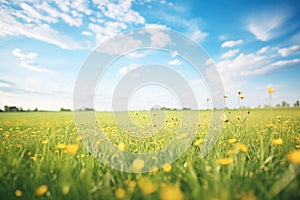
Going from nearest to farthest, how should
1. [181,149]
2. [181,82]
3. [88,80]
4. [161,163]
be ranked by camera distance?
[161,163] < [181,149] < [88,80] < [181,82]

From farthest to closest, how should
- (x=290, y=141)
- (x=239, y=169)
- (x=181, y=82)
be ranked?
(x=181, y=82) < (x=290, y=141) < (x=239, y=169)

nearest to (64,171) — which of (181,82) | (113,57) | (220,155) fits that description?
(220,155)

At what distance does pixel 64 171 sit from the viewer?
237 cm

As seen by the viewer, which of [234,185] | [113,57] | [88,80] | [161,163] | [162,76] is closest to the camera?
[234,185]

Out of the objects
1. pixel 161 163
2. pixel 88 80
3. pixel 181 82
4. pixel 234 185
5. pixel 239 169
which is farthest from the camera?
pixel 181 82

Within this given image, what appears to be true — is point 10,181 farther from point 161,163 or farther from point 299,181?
point 299,181

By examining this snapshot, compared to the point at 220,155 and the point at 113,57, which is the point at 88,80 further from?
the point at 220,155

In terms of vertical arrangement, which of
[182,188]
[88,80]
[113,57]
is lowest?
[182,188]

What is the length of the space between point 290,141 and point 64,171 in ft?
12.2

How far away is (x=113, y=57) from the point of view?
14.7 ft

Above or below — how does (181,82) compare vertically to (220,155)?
above

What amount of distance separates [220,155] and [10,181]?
8.49ft

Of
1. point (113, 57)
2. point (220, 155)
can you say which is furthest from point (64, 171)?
point (113, 57)

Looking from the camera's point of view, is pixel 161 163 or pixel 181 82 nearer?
pixel 161 163
